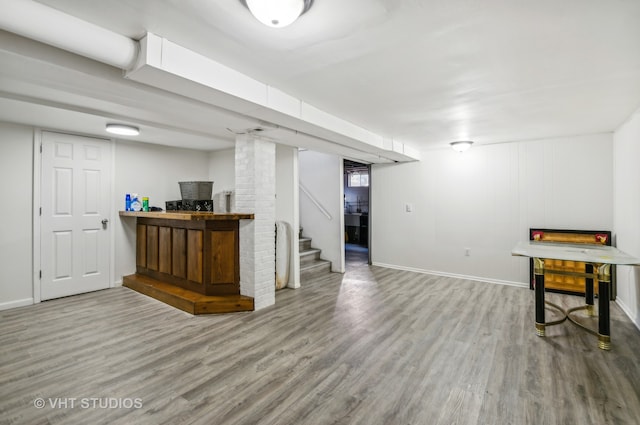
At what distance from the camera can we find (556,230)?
4336 mm

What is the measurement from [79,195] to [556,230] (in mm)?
6751

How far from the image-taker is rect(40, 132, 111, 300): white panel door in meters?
3.91

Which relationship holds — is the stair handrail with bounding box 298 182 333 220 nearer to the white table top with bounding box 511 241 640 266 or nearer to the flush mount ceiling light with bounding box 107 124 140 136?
the flush mount ceiling light with bounding box 107 124 140 136

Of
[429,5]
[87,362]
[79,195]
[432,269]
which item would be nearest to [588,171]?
[432,269]

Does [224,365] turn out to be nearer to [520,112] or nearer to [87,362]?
[87,362]

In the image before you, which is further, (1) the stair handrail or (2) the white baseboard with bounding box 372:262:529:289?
(1) the stair handrail

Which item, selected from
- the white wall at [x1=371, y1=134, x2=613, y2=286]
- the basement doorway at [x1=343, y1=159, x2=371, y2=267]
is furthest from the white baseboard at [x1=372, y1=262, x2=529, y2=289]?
the basement doorway at [x1=343, y1=159, x2=371, y2=267]

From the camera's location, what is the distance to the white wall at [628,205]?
309cm

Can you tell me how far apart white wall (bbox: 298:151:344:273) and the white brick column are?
1.96 meters

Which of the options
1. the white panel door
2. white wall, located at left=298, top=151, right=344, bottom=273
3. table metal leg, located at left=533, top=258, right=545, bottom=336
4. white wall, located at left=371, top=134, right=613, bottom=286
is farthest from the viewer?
white wall, located at left=298, top=151, right=344, bottom=273

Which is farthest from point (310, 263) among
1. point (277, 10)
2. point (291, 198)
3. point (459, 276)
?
point (277, 10)

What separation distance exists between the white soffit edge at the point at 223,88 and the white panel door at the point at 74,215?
298cm

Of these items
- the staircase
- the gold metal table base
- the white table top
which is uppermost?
the white table top

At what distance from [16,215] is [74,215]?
1.87ft
